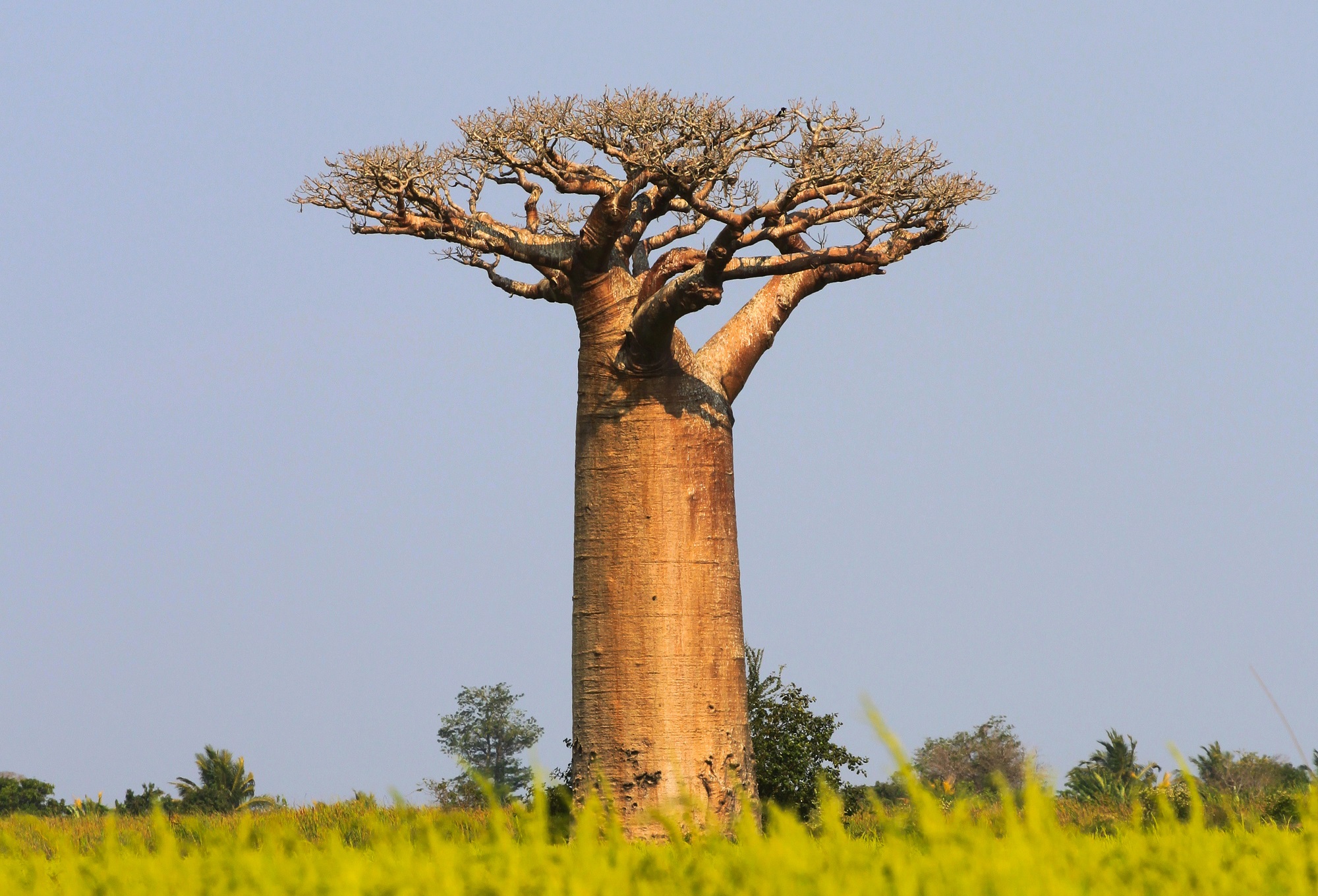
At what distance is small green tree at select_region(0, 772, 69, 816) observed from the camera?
79.4 ft

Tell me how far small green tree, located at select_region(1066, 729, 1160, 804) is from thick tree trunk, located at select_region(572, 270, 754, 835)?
7508 millimetres

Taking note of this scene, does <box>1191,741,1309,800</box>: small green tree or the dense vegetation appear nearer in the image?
the dense vegetation

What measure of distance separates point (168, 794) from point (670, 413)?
1366 centimetres

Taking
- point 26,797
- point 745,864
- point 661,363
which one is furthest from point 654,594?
point 26,797

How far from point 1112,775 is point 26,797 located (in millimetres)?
19320

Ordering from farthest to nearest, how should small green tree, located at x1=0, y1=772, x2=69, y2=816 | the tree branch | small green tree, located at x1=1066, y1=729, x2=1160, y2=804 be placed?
small green tree, located at x1=0, y1=772, x2=69, y2=816, small green tree, located at x1=1066, y1=729, x2=1160, y2=804, the tree branch

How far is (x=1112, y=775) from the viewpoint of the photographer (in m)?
18.2

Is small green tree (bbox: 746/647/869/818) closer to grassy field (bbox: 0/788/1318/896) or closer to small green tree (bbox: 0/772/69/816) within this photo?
grassy field (bbox: 0/788/1318/896)

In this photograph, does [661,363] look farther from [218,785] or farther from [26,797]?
[26,797]

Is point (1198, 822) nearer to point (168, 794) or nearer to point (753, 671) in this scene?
point (753, 671)


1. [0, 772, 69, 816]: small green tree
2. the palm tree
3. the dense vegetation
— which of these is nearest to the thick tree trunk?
the dense vegetation

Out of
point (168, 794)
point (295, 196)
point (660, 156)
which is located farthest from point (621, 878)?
point (168, 794)

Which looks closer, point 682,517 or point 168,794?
point 682,517

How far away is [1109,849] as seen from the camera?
411cm
